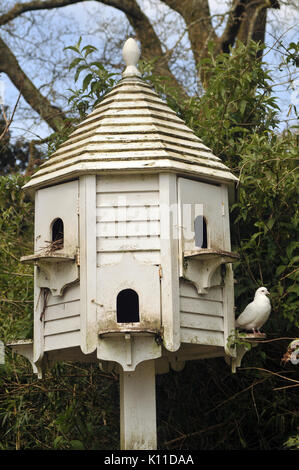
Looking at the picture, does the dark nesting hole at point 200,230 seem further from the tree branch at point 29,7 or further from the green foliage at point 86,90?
the tree branch at point 29,7

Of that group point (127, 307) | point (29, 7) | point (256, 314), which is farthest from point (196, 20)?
point (256, 314)

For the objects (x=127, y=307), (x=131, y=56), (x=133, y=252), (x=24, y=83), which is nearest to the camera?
(x=133, y=252)

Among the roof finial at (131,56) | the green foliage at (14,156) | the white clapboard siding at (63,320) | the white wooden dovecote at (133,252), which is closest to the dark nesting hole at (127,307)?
the white wooden dovecote at (133,252)

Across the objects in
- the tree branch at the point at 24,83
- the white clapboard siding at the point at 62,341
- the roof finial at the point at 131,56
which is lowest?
the white clapboard siding at the point at 62,341

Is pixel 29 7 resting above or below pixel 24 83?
above

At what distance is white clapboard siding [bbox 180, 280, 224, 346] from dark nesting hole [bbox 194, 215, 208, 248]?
0.30m

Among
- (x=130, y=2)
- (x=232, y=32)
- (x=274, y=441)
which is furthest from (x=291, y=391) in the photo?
(x=130, y=2)

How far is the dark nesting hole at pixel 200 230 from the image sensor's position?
5.57 meters

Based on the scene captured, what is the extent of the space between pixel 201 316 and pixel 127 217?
760mm

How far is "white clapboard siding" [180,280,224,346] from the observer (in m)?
5.31

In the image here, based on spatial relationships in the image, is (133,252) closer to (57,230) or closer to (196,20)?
(57,230)

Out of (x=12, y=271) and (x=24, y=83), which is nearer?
(x=12, y=271)

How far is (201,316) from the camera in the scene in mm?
5426

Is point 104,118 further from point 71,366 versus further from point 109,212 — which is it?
point 71,366
